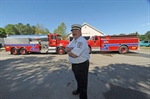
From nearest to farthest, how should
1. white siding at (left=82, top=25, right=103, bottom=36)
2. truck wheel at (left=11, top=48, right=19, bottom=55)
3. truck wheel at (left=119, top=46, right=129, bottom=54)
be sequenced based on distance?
truck wheel at (left=119, top=46, right=129, bottom=54)
truck wheel at (left=11, top=48, right=19, bottom=55)
white siding at (left=82, top=25, right=103, bottom=36)

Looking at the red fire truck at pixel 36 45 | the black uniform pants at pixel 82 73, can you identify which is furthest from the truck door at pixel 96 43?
the black uniform pants at pixel 82 73

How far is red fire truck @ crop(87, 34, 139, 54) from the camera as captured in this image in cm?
1409

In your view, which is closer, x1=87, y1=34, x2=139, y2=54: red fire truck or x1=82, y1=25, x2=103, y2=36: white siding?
x1=87, y1=34, x2=139, y2=54: red fire truck

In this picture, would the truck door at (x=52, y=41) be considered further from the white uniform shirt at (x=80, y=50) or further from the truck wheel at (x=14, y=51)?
the white uniform shirt at (x=80, y=50)

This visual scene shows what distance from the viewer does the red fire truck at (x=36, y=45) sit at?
584 inches

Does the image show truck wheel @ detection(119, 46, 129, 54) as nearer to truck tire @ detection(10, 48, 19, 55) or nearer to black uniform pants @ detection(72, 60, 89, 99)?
black uniform pants @ detection(72, 60, 89, 99)

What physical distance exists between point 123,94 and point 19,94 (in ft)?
9.86

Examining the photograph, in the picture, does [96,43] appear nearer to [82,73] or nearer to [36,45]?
[36,45]

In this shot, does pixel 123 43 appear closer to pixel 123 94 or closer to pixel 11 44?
pixel 123 94

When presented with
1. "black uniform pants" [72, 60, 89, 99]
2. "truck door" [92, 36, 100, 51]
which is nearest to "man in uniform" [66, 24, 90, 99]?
"black uniform pants" [72, 60, 89, 99]

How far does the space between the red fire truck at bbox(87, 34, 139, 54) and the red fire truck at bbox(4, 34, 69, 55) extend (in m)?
3.58

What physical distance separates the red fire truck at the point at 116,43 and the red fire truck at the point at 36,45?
3582mm

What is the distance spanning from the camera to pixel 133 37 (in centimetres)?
1405

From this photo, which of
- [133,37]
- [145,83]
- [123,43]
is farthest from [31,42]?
[145,83]
